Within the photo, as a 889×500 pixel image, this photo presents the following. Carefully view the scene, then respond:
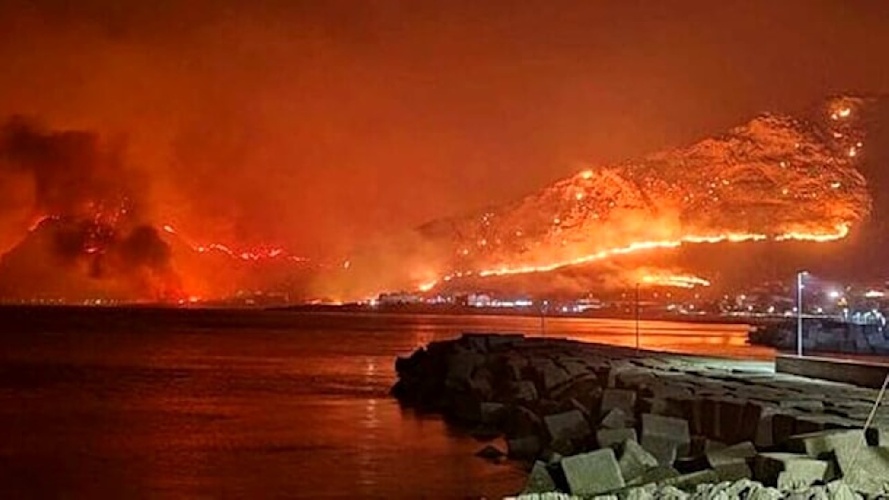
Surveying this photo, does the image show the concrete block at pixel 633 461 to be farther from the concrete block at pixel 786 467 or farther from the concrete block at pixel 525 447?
the concrete block at pixel 525 447

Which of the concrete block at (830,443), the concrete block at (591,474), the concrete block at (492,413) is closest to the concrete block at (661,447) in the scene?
the concrete block at (591,474)

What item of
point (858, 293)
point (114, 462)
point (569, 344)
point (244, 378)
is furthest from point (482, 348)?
point (858, 293)

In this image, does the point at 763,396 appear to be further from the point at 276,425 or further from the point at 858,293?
the point at 858,293

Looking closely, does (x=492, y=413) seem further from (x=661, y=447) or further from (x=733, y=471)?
(x=733, y=471)

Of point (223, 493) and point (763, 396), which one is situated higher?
point (763, 396)

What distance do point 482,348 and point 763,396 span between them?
2275cm

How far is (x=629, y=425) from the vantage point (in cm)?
1925

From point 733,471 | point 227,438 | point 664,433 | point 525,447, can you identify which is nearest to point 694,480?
point 733,471

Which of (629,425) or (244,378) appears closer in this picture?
(629,425)

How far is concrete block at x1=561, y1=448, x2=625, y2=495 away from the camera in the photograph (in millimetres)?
12188

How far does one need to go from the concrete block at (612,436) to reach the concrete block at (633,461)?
2.40 meters

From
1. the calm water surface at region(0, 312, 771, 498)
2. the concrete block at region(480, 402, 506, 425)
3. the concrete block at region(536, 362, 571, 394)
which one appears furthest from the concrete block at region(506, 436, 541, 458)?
the concrete block at region(480, 402, 506, 425)

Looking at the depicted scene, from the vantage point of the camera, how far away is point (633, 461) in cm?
1398

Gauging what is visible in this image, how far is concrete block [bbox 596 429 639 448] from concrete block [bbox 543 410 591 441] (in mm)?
2302
